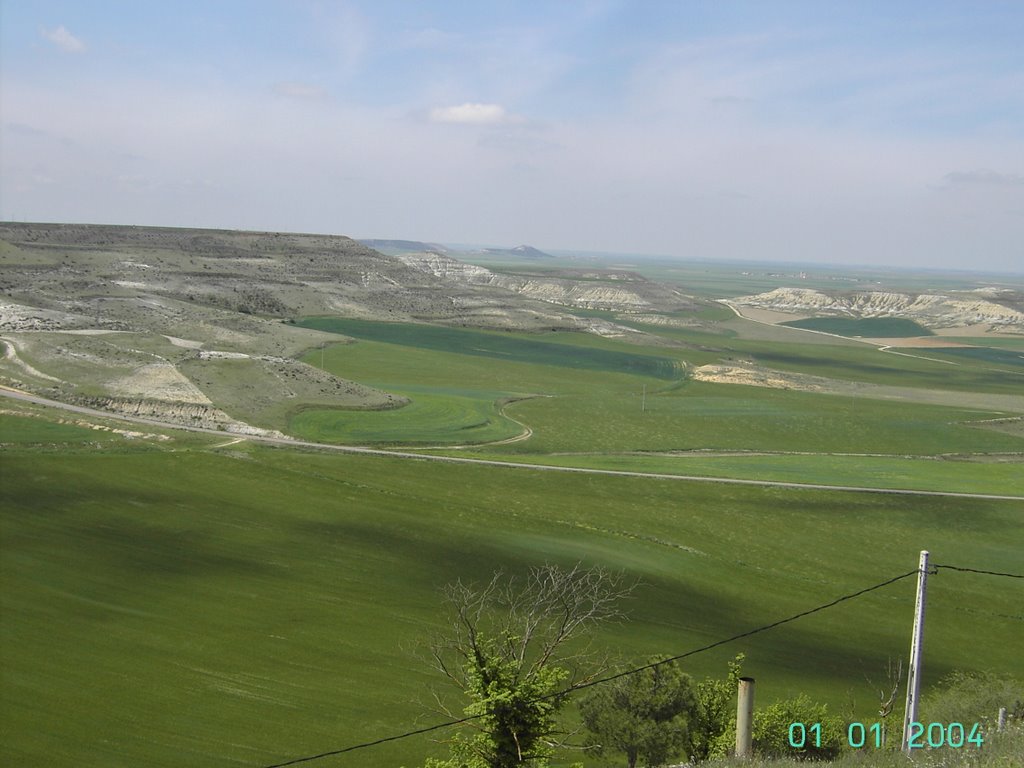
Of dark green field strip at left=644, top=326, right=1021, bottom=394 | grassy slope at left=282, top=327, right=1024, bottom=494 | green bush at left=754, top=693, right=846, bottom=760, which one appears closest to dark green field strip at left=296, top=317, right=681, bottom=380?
grassy slope at left=282, top=327, right=1024, bottom=494

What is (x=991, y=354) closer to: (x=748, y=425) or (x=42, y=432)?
(x=748, y=425)

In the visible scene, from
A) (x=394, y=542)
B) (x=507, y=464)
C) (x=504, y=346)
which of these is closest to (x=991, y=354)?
(x=504, y=346)

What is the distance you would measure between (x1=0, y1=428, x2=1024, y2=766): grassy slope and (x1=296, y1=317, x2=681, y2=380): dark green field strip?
63.0 meters

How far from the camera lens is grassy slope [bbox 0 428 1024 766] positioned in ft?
101

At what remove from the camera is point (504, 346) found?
14012 cm

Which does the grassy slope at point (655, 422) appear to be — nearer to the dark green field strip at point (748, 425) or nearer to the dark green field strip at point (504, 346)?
the dark green field strip at point (748, 425)

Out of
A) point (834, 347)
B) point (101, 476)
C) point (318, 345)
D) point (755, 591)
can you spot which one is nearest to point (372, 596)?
point (755, 591)

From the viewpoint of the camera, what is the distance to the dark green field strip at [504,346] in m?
129

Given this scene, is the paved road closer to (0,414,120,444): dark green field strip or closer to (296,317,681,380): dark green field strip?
(0,414,120,444): dark green field strip

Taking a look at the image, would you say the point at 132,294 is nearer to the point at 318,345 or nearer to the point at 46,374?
the point at 318,345

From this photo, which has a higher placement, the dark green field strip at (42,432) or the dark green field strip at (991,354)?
the dark green field strip at (991,354)

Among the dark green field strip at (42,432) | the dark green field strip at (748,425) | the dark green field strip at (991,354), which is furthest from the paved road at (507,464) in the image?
the dark green field strip at (991,354)

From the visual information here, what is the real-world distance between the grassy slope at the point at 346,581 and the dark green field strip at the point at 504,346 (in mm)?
63046

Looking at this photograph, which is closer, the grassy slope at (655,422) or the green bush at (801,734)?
the green bush at (801,734)
